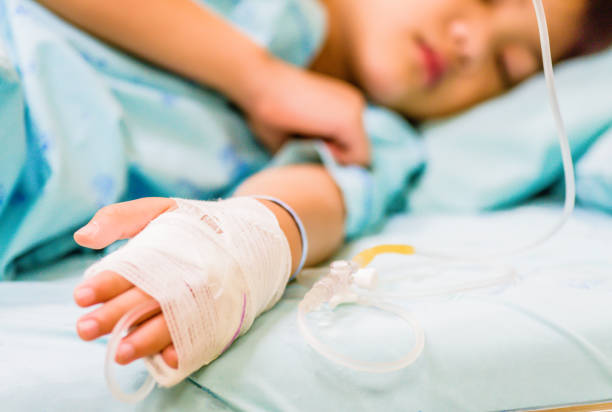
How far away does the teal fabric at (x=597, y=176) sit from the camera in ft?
2.33

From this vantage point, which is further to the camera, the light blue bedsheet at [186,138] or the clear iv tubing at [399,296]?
the light blue bedsheet at [186,138]

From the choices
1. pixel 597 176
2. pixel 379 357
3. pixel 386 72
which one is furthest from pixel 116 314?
pixel 386 72

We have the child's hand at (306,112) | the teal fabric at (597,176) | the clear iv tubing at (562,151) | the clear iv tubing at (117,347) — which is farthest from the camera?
the child's hand at (306,112)

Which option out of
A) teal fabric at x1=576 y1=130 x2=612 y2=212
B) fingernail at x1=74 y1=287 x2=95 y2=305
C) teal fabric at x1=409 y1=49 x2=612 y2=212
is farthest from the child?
teal fabric at x1=576 y1=130 x2=612 y2=212

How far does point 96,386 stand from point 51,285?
202 mm

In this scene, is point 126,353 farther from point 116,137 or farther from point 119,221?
point 116,137

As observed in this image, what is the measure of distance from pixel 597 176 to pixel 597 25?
0.45m

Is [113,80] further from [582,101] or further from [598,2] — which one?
[598,2]

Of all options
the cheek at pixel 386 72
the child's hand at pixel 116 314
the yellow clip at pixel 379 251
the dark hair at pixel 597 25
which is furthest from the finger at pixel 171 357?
the dark hair at pixel 597 25

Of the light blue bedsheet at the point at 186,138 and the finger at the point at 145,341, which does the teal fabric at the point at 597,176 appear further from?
the finger at the point at 145,341

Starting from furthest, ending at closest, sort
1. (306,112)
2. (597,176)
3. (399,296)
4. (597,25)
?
(597,25) → (306,112) → (597,176) → (399,296)

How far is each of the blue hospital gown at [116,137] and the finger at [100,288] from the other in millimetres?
262

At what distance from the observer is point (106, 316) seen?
337 mm

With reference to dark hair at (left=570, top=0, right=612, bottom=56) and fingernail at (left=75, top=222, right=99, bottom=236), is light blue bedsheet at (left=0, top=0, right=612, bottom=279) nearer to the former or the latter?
dark hair at (left=570, top=0, right=612, bottom=56)
